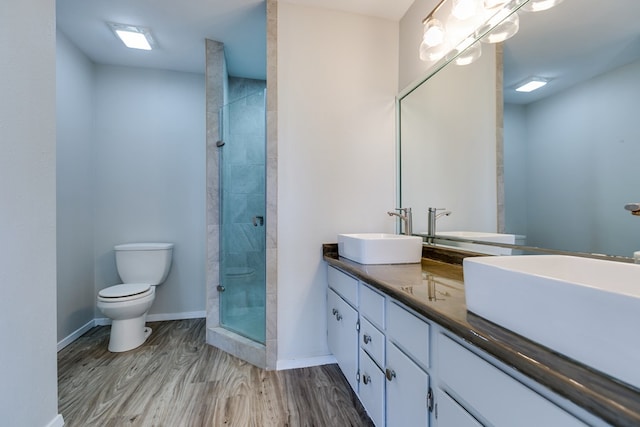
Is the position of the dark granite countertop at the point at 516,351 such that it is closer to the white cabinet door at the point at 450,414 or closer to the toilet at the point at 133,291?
the white cabinet door at the point at 450,414

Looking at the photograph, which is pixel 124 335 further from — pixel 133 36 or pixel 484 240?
pixel 484 240

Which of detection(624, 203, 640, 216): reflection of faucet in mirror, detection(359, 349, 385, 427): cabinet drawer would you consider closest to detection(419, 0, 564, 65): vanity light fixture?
detection(624, 203, 640, 216): reflection of faucet in mirror

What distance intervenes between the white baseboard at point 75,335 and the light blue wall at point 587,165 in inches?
123

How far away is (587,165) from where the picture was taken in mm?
949

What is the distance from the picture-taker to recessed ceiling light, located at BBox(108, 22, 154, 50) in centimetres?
209

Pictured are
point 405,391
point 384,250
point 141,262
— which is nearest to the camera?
point 405,391

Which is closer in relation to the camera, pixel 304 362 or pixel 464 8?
pixel 464 8

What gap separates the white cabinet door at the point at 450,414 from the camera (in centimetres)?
69

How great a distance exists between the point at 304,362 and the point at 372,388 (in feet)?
2.60

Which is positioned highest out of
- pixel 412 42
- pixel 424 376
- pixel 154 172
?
pixel 412 42

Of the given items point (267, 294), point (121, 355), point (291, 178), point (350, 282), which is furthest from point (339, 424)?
point (121, 355)

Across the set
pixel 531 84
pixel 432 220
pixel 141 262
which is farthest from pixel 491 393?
pixel 141 262

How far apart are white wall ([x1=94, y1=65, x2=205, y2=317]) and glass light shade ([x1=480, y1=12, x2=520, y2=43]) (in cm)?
244

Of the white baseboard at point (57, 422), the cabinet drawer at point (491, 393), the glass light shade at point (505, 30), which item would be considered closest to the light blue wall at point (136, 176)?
the white baseboard at point (57, 422)
